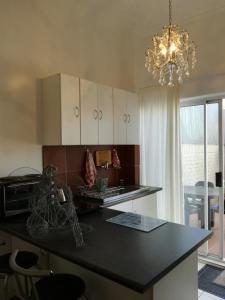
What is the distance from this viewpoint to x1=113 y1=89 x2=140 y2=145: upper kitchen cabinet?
3.22 m

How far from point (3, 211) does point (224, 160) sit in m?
2.52

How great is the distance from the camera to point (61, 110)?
254 centimetres

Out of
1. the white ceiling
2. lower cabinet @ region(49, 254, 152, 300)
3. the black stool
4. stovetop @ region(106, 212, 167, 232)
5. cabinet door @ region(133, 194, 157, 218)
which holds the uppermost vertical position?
the white ceiling

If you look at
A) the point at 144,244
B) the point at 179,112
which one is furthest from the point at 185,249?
the point at 179,112

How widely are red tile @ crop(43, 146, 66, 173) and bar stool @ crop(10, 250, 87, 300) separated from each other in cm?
140

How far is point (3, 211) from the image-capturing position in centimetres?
212

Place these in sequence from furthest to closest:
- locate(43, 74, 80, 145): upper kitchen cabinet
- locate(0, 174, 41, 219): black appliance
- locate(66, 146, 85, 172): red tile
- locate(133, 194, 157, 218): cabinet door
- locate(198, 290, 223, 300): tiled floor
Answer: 1. locate(133, 194, 157, 218): cabinet door
2. locate(66, 146, 85, 172): red tile
3. locate(43, 74, 80, 145): upper kitchen cabinet
4. locate(198, 290, 223, 300): tiled floor
5. locate(0, 174, 41, 219): black appliance

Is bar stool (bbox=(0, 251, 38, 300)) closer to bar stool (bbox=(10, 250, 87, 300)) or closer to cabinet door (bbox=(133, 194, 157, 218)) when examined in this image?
bar stool (bbox=(10, 250, 87, 300))

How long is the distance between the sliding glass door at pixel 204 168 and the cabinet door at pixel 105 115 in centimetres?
100

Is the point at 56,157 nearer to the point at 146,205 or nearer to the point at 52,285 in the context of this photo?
the point at 146,205

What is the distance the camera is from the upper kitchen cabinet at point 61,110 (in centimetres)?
255

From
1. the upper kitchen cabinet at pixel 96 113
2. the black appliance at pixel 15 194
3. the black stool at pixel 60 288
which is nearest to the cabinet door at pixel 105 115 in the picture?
the upper kitchen cabinet at pixel 96 113

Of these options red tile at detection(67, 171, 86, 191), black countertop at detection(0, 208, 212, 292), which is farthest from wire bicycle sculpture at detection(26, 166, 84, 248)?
red tile at detection(67, 171, 86, 191)

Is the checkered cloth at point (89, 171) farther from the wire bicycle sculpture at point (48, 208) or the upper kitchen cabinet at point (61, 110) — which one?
the wire bicycle sculpture at point (48, 208)
